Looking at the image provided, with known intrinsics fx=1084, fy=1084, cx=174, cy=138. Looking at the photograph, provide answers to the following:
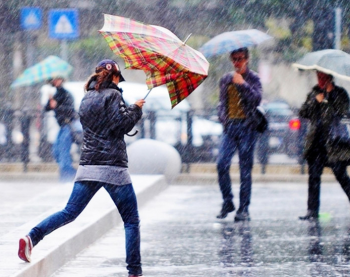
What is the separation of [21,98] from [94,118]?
3227 centimetres

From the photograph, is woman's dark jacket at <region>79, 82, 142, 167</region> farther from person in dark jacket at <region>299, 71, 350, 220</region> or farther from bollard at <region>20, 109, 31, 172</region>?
bollard at <region>20, 109, 31, 172</region>

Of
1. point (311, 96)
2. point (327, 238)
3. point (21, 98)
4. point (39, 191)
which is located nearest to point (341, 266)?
point (327, 238)

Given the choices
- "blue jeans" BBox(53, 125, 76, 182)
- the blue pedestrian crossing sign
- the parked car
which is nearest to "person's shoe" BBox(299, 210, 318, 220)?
"blue jeans" BBox(53, 125, 76, 182)

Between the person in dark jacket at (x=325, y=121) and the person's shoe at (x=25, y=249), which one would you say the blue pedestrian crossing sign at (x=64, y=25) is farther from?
the person's shoe at (x=25, y=249)

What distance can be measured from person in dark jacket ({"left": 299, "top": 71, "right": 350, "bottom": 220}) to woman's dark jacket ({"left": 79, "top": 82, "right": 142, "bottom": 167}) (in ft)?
13.3

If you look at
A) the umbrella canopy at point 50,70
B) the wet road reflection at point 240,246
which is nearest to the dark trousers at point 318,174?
the wet road reflection at point 240,246

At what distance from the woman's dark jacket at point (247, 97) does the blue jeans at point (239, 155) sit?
0.29ft

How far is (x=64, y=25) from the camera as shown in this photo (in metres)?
19.2

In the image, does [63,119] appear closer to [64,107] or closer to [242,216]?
[64,107]

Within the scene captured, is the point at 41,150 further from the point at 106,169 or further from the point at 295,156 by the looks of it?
the point at 106,169

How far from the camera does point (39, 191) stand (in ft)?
48.6

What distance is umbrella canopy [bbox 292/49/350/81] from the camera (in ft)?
34.6

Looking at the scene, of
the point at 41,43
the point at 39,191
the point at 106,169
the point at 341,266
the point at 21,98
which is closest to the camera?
the point at 106,169

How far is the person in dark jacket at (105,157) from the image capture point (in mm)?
7094
